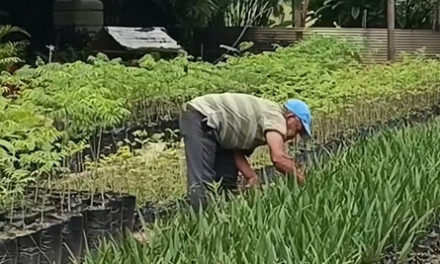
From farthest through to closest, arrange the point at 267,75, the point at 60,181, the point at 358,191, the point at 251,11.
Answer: the point at 251,11 → the point at 267,75 → the point at 60,181 → the point at 358,191

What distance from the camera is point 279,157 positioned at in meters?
4.79

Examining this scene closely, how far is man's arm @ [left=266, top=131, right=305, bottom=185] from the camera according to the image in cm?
476

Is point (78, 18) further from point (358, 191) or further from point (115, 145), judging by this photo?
point (358, 191)

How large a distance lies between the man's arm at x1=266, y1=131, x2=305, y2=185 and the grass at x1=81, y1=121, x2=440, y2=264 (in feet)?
0.35

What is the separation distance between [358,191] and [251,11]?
12.7m

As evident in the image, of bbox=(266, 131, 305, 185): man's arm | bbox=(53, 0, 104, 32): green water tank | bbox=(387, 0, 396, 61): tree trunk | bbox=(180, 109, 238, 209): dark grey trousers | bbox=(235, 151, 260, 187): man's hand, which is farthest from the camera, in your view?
bbox=(53, 0, 104, 32): green water tank

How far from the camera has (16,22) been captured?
1526 cm

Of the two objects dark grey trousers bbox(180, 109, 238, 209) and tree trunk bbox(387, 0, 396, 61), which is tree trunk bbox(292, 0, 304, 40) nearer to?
tree trunk bbox(387, 0, 396, 61)

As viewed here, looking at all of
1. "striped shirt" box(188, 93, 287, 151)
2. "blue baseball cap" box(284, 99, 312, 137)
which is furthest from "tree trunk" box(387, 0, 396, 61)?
"blue baseball cap" box(284, 99, 312, 137)

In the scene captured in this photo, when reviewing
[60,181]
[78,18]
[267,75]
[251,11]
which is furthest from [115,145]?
[251,11]

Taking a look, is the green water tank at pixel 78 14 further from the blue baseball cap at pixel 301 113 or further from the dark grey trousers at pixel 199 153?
the blue baseball cap at pixel 301 113

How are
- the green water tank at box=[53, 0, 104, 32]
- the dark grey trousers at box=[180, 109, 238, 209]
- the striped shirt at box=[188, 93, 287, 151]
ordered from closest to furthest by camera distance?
1. the striped shirt at box=[188, 93, 287, 151]
2. the dark grey trousers at box=[180, 109, 238, 209]
3. the green water tank at box=[53, 0, 104, 32]

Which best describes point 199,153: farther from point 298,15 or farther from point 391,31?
point 298,15

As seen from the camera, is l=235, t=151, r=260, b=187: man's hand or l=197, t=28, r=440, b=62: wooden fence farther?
l=197, t=28, r=440, b=62: wooden fence
